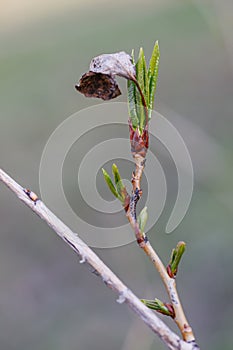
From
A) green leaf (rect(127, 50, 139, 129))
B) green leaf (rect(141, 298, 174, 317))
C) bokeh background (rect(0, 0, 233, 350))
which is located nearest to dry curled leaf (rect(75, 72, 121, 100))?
green leaf (rect(127, 50, 139, 129))

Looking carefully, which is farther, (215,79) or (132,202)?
(215,79)

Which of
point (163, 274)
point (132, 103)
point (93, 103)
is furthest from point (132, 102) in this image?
point (93, 103)

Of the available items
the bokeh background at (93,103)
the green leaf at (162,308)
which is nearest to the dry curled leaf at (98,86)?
the green leaf at (162,308)

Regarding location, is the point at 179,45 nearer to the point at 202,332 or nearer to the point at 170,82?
the point at 170,82

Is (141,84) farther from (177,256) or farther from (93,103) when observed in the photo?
(93,103)

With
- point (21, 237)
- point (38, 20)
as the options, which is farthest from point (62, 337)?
point (38, 20)

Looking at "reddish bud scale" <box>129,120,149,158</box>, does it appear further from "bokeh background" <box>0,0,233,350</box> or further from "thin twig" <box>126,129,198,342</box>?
"bokeh background" <box>0,0,233,350</box>
